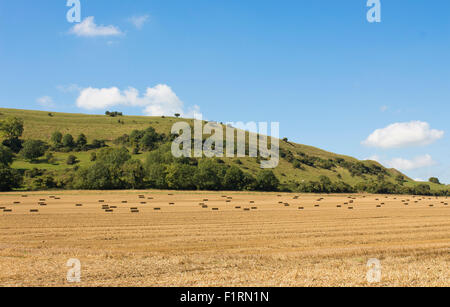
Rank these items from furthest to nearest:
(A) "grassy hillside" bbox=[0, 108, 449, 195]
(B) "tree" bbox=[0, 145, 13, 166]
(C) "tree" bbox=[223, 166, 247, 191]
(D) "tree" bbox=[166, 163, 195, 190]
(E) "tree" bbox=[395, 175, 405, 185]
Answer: (E) "tree" bbox=[395, 175, 405, 185] → (A) "grassy hillside" bbox=[0, 108, 449, 195] → (C) "tree" bbox=[223, 166, 247, 191] → (B) "tree" bbox=[0, 145, 13, 166] → (D) "tree" bbox=[166, 163, 195, 190]

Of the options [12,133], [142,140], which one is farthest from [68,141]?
[142,140]

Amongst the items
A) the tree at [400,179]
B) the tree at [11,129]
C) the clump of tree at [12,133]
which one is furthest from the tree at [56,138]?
the tree at [400,179]

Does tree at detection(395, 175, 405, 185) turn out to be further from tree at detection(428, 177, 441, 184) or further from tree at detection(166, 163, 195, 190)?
tree at detection(166, 163, 195, 190)

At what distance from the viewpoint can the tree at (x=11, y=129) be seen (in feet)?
426

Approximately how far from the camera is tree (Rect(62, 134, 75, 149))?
132375 millimetres

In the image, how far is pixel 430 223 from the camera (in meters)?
31.0

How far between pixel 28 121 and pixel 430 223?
6068 inches

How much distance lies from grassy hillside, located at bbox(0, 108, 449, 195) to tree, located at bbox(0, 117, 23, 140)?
13.7 ft

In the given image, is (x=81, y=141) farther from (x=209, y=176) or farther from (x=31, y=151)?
(x=209, y=176)

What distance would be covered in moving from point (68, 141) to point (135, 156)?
2407cm

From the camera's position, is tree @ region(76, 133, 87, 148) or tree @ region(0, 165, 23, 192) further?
tree @ region(76, 133, 87, 148)

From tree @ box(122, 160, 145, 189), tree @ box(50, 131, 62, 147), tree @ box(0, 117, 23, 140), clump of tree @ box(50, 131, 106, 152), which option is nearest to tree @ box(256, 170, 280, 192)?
tree @ box(122, 160, 145, 189)

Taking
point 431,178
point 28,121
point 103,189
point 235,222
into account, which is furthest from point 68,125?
point 431,178
